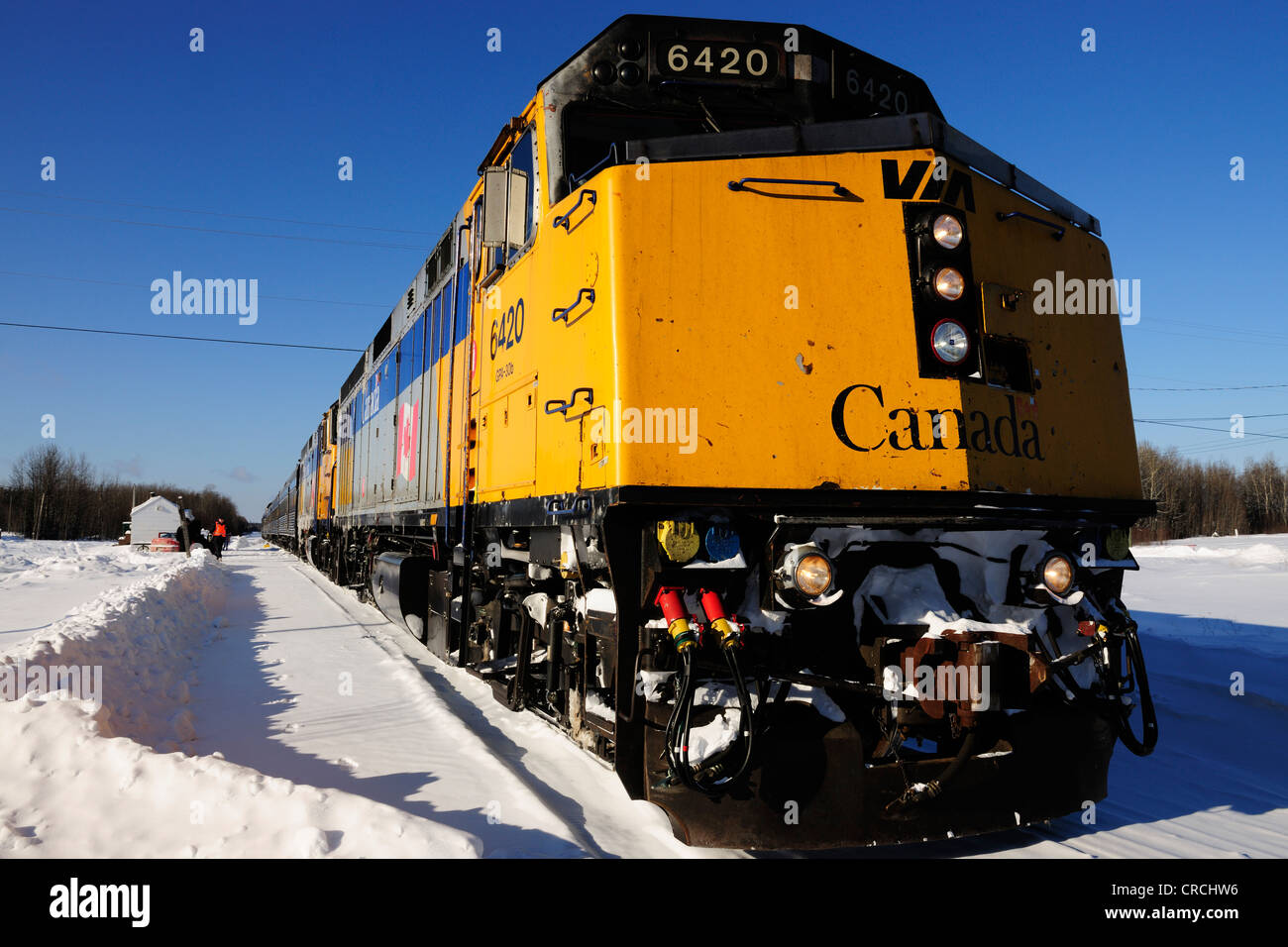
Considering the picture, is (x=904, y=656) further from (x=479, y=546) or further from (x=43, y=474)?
(x=43, y=474)

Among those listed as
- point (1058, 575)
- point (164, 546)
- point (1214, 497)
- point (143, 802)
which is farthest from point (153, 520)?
point (1214, 497)

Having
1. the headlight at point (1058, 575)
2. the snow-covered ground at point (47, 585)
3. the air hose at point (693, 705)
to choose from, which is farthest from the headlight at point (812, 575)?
the snow-covered ground at point (47, 585)

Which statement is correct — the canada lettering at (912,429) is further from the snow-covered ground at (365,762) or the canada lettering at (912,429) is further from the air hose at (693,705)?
the snow-covered ground at (365,762)

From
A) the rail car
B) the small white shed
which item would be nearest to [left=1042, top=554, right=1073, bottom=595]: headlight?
the rail car

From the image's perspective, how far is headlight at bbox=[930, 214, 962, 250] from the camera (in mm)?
3441

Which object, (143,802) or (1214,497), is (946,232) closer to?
(143,802)

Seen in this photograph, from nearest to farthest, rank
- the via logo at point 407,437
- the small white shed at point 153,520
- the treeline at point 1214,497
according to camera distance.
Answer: the via logo at point 407,437
the small white shed at point 153,520
the treeline at point 1214,497

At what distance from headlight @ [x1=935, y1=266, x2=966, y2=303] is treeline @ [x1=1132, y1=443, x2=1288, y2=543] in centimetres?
7013

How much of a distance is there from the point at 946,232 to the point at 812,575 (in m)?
1.63

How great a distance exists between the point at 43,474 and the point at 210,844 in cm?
7102

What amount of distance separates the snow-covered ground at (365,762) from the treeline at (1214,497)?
67339 mm

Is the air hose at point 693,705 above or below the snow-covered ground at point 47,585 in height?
above

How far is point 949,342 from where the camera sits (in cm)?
341

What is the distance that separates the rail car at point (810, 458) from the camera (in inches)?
122
